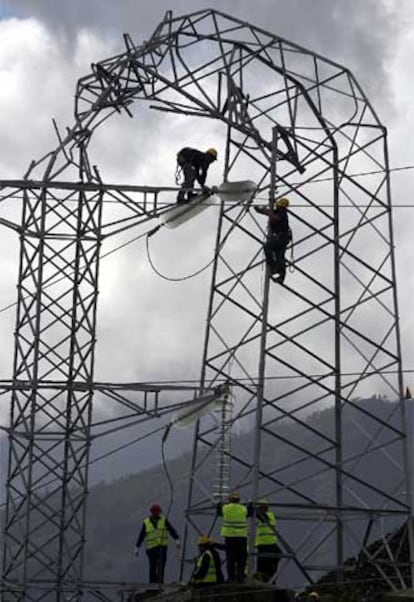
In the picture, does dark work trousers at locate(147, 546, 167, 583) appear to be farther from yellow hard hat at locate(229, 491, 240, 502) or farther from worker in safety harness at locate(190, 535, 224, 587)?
yellow hard hat at locate(229, 491, 240, 502)

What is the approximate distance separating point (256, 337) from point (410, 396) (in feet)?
11.9

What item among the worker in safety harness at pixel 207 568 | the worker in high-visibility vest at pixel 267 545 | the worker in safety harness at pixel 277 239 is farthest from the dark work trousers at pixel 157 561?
the worker in safety harness at pixel 277 239

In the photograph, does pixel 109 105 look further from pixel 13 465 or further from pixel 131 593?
pixel 131 593

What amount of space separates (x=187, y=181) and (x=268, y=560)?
8.08 m

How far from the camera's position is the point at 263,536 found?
26.4 metres

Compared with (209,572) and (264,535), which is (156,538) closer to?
(264,535)

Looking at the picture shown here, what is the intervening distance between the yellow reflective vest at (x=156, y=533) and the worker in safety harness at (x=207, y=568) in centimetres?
210

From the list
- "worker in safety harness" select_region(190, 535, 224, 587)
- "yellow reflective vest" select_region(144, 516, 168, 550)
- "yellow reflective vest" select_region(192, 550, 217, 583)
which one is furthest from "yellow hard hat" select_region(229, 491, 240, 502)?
"yellow reflective vest" select_region(144, 516, 168, 550)

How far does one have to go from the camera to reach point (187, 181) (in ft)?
95.7

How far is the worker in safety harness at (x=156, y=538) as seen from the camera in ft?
88.5

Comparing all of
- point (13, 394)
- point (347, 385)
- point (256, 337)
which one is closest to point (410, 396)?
point (347, 385)

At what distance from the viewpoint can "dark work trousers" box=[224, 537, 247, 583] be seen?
25047 mm

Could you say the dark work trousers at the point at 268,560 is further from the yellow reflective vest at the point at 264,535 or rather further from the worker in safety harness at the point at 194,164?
the worker in safety harness at the point at 194,164

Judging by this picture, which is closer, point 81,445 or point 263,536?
point 263,536
